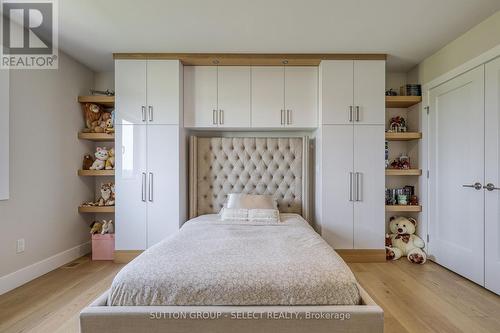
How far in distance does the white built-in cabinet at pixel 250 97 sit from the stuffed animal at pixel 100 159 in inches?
47.1

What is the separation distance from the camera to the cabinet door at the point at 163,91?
127 inches

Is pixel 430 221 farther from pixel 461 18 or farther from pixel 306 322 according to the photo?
pixel 306 322

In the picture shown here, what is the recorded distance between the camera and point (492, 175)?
2.48 meters

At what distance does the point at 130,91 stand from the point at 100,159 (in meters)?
1.01

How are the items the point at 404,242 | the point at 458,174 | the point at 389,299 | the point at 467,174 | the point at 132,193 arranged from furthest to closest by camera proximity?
the point at 404,242, the point at 132,193, the point at 458,174, the point at 467,174, the point at 389,299

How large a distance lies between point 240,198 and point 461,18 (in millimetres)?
2725

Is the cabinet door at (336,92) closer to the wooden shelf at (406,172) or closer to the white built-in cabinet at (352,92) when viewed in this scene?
Result: the white built-in cabinet at (352,92)

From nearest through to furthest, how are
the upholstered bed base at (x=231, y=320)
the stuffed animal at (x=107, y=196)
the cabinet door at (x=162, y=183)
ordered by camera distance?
the upholstered bed base at (x=231, y=320) → the cabinet door at (x=162, y=183) → the stuffed animal at (x=107, y=196)

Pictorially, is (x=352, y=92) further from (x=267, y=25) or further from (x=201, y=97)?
(x=201, y=97)

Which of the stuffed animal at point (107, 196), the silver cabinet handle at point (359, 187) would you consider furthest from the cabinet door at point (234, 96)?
the stuffed animal at point (107, 196)

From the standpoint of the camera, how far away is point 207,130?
3586 mm

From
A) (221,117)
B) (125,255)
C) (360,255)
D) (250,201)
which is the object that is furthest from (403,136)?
(125,255)

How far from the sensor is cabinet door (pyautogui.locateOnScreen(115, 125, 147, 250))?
10.6 feet

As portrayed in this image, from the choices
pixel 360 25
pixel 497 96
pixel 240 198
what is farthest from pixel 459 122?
pixel 240 198
